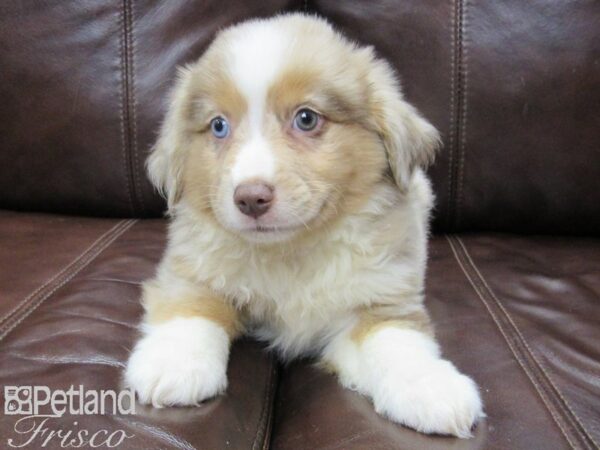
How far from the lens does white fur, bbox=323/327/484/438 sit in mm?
1235

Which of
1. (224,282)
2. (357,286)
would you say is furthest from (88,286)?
(357,286)

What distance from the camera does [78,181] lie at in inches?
98.1

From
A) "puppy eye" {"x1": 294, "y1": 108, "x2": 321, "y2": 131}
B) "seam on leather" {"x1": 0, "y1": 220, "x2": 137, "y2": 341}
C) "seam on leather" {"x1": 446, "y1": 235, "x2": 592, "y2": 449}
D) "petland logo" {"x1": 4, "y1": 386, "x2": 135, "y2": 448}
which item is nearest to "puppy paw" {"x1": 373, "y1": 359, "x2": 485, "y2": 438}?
"seam on leather" {"x1": 446, "y1": 235, "x2": 592, "y2": 449}

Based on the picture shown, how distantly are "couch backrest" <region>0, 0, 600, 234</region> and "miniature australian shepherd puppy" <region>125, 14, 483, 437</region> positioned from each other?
611 mm

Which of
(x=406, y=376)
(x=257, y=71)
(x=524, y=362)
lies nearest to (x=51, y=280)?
(x=257, y=71)

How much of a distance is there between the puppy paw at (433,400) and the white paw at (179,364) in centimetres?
36

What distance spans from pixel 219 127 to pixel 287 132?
0.68 feet

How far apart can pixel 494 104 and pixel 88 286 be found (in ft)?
5.20

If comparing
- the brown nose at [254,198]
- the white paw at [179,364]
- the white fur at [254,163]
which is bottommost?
the white paw at [179,364]

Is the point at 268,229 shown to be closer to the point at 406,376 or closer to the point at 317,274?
the point at 317,274

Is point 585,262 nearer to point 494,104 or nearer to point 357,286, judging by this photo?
point 494,104

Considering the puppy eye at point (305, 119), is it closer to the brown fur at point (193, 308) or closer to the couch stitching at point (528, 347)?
the brown fur at point (193, 308)

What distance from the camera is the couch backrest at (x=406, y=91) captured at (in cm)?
231

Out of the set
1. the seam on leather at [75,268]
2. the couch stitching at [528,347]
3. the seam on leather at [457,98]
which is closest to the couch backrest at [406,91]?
the seam on leather at [457,98]
